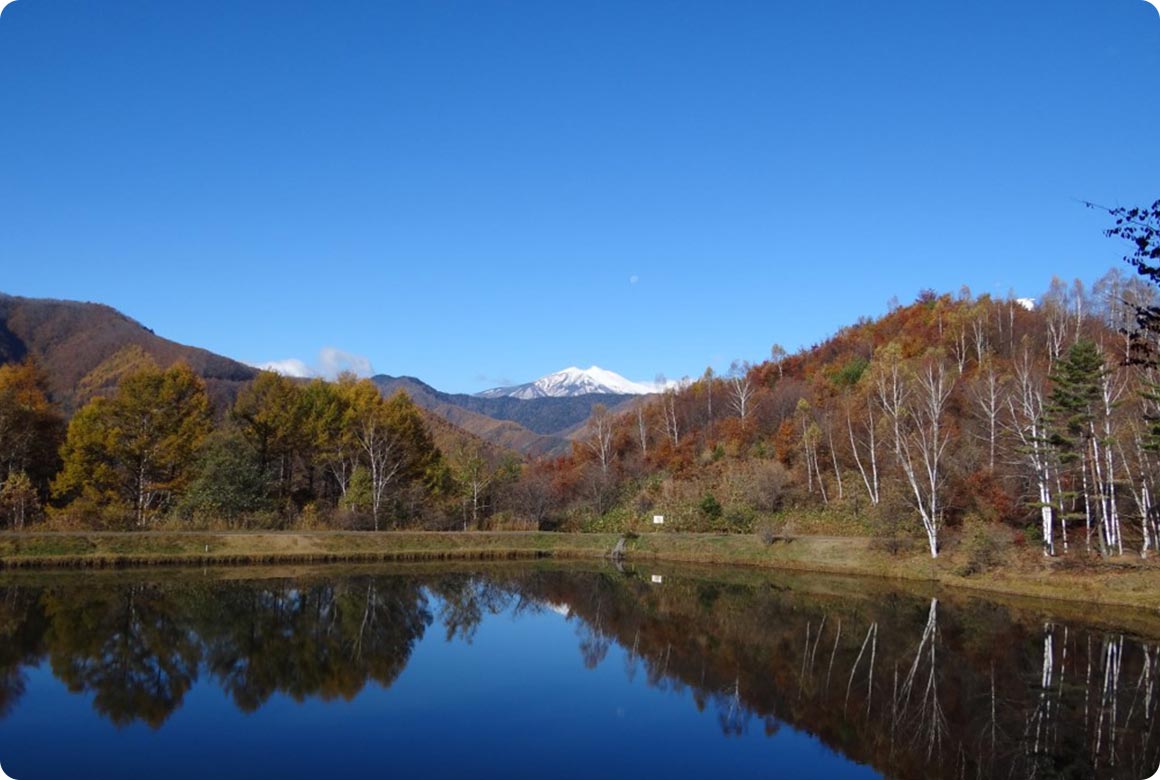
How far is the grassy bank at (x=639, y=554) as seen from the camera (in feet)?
97.0

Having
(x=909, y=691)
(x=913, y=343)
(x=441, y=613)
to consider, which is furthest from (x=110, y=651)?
(x=913, y=343)

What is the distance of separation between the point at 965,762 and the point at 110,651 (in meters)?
18.1

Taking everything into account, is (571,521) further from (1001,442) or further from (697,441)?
(1001,442)

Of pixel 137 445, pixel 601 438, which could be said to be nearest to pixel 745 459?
pixel 601 438

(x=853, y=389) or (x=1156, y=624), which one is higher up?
(x=853, y=389)

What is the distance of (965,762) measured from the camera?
44.5 ft

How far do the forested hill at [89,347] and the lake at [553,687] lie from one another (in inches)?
4502

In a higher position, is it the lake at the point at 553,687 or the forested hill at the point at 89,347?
the forested hill at the point at 89,347

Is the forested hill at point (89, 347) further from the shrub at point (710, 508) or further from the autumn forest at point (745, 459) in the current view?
the shrub at point (710, 508)

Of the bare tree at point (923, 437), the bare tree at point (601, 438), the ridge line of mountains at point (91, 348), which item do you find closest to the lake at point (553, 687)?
the bare tree at point (923, 437)

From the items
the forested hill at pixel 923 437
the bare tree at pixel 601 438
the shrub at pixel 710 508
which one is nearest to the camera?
the forested hill at pixel 923 437

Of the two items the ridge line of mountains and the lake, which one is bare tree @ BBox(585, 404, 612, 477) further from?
the ridge line of mountains

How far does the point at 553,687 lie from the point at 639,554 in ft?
82.8

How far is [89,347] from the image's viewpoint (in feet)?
517
